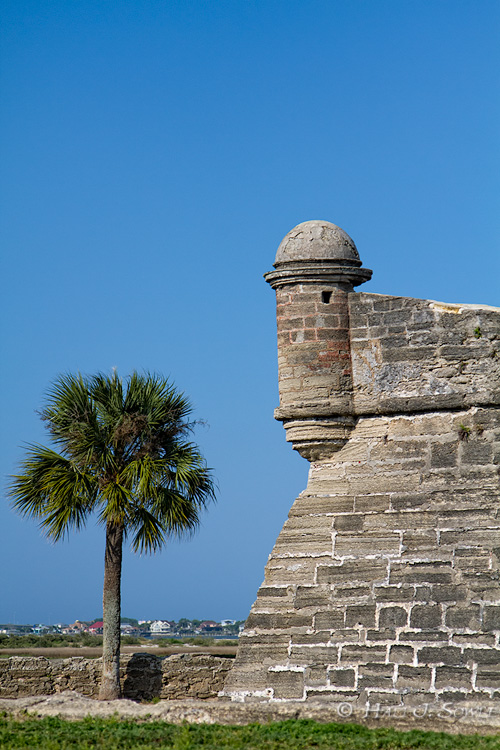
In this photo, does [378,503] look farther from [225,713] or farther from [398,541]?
[225,713]

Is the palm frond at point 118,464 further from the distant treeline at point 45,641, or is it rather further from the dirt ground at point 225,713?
the distant treeline at point 45,641

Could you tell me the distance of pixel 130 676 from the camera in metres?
14.8

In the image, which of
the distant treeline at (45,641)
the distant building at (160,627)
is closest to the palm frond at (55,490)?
the distant treeline at (45,641)

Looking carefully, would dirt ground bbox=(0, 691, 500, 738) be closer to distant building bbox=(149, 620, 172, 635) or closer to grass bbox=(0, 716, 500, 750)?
grass bbox=(0, 716, 500, 750)

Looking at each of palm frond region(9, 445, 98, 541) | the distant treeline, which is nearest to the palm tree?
palm frond region(9, 445, 98, 541)

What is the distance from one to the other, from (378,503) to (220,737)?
324cm

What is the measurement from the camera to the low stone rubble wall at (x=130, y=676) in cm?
1465

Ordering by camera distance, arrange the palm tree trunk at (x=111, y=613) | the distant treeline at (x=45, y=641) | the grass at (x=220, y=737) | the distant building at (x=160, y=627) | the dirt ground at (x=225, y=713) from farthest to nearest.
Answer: the distant building at (x=160, y=627)
the distant treeline at (x=45, y=641)
the palm tree trunk at (x=111, y=613)
the dirt ground at (x=225, y=713)
the grass at (x=220, y=737)

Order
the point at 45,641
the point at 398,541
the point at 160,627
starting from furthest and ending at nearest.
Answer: the point at 160,627
the point at 45,641
the point at 398,541

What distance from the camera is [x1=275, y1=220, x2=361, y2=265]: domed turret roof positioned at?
10656 mm

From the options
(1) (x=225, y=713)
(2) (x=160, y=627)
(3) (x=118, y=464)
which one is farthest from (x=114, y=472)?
(2) (x=160, y=627)

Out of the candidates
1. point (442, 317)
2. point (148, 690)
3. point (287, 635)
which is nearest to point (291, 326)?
point (442, 317)

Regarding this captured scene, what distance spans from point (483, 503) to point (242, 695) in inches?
107

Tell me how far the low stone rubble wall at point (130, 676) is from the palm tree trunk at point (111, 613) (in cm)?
55
